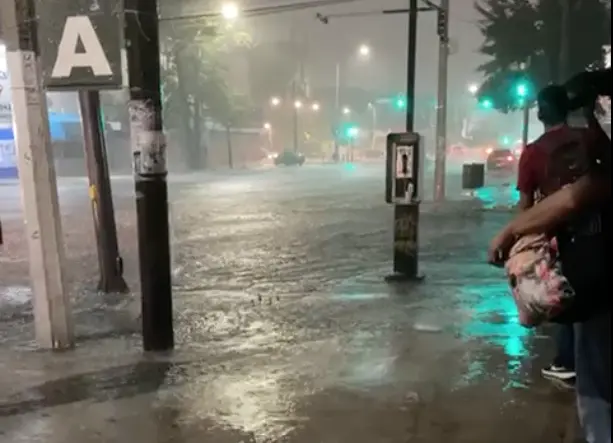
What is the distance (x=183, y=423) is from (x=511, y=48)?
84.3ft

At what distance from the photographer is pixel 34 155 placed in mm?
6629

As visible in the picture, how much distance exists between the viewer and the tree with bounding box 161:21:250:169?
155 feet

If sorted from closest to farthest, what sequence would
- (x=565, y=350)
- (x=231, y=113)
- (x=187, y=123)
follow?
(x=565, y=350) < (x=187, y=123) < (x=231, y=113)

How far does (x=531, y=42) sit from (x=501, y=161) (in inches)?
795

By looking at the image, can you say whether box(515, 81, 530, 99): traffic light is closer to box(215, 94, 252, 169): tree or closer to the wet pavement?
the wet pavement

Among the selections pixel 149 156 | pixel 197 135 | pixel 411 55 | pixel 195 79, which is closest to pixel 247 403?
pixel 149 156

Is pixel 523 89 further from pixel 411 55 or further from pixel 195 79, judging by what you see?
pixel 195 79

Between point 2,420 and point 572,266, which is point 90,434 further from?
point 572,266

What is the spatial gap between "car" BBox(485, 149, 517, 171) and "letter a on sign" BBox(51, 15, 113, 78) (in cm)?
4201

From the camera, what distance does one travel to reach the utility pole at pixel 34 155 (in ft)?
21.6

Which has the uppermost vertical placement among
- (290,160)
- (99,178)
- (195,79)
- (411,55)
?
(195,79)

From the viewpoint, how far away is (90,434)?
503 centimetres

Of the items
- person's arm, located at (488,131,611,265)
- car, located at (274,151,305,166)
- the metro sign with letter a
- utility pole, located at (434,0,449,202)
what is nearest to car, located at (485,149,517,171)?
car, located at (274,151,305,166)

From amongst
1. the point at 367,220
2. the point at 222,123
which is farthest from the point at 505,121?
the point at 367,220
